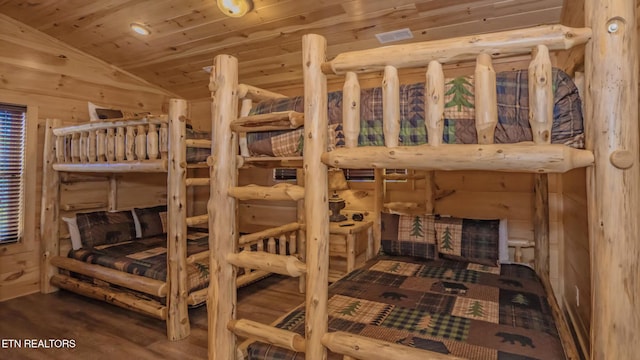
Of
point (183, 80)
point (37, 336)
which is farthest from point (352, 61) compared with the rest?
point (183, 80)

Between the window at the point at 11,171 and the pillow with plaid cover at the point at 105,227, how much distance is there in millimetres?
504

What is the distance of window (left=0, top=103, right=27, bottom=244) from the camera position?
307 cm

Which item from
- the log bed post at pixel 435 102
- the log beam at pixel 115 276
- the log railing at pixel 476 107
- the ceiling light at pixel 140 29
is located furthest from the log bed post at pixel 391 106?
the ceiling light at pixel 140 29

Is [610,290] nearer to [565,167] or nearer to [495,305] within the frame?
[565,167]

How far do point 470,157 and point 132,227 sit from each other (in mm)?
3585

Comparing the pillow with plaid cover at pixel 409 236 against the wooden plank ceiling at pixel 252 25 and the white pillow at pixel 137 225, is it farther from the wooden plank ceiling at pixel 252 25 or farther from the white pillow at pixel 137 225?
the white pillow at pixel 137 225

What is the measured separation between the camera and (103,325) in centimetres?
254

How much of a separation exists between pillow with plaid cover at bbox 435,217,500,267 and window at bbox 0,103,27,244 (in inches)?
149

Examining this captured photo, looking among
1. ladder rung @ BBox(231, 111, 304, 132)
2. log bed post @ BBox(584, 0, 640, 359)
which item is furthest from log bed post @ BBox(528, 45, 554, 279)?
ladder rung @ BBox(231, 111, 304, 132)

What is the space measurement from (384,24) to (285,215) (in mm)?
2332

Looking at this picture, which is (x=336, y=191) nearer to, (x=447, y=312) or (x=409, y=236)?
(x=409, y=236)

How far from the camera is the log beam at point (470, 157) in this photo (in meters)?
0.94

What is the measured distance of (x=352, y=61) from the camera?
120cm

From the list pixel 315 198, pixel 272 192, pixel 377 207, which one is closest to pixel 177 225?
pixel 272 192
